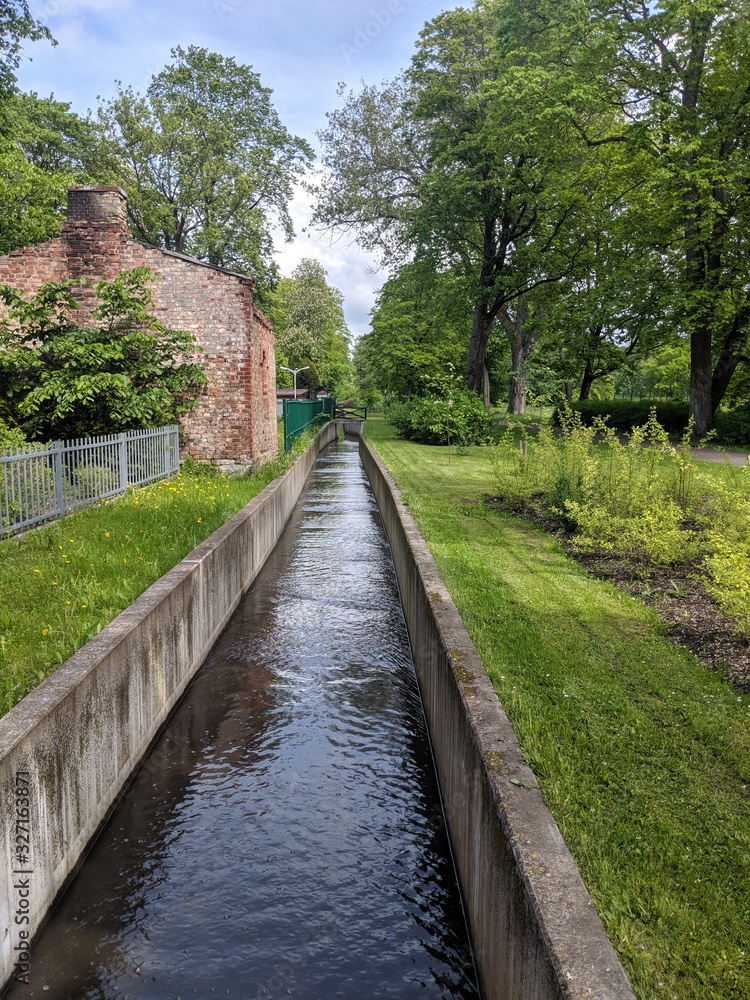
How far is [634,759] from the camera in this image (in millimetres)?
4113

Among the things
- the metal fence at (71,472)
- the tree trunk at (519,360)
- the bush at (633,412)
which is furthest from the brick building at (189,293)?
the tree trunk at (519,360)

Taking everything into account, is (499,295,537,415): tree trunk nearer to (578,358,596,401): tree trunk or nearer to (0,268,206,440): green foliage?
(578,358,596,401): tree trunk

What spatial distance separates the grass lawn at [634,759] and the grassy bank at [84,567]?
117 inches

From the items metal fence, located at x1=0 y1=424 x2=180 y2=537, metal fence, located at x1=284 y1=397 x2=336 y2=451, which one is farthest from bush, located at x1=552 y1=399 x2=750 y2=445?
metal fence, located at x1=0 y1=424 x2=180 y2=537

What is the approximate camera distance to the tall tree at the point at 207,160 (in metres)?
33.8

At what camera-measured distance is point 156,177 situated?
35062mm

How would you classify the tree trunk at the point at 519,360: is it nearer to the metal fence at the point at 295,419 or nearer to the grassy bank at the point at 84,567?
the metal fence at the point at 295,419

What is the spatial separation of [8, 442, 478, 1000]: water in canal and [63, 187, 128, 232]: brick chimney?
11354 millimetres

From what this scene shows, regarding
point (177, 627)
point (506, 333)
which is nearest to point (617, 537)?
point (177, 627)

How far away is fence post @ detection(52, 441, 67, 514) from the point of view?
30.9 feet

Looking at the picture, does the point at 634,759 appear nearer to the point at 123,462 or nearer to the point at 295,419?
the point at 123,462

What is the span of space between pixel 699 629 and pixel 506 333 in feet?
126

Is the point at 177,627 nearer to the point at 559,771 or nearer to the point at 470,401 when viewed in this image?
the point at 559,771

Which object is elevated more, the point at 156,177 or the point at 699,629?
the point at 156,177
